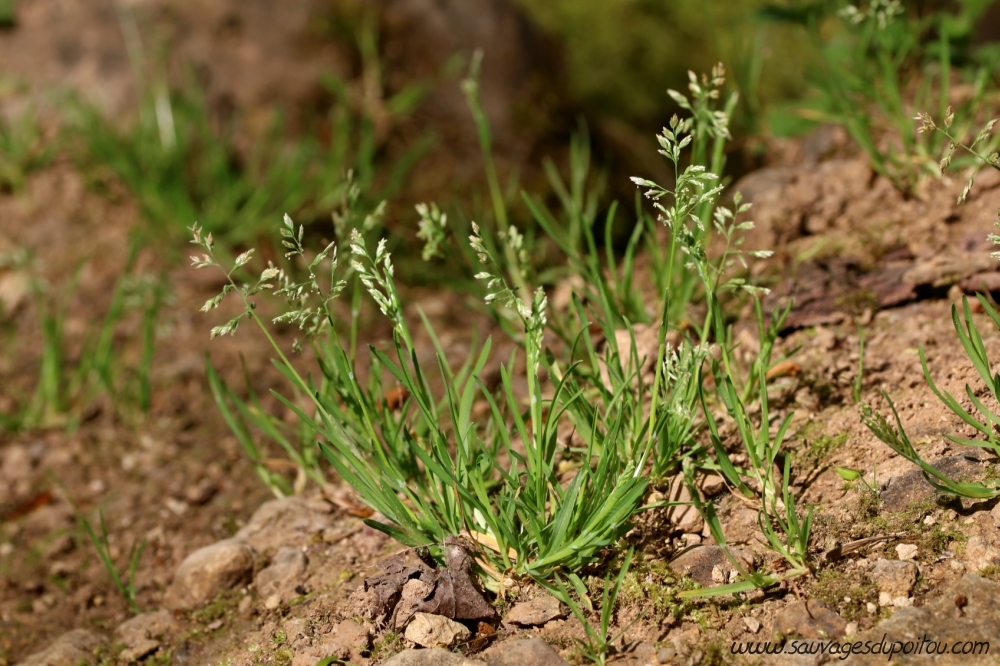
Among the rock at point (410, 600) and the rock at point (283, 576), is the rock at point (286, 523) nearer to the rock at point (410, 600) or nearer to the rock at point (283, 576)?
the rock at point (283, 576)

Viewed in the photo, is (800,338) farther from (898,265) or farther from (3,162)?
(3,162)

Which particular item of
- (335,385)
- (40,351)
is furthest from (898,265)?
(40,351)

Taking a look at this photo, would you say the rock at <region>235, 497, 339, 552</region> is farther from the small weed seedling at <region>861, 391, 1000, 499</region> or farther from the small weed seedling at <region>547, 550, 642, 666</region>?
the small weed seedling at <region>861, 391, 1000, 499</region>

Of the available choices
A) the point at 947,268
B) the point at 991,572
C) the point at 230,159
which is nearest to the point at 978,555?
the point at 991,572

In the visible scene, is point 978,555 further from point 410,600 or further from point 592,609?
point 410,600

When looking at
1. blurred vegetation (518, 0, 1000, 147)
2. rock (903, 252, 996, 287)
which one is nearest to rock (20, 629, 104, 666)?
rock (903, 252, 996, 287)

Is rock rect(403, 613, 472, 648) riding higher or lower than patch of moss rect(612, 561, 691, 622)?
lower
